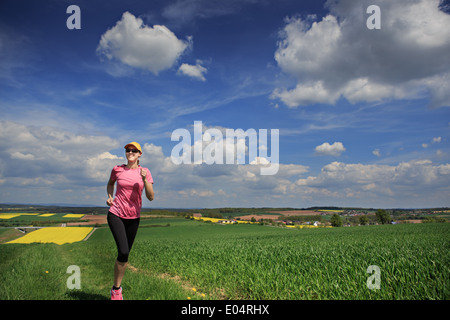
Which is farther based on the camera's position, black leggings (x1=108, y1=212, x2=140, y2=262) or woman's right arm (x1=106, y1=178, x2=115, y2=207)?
woman's right arm (x1=106, y1=178, x2=115, y2=207)

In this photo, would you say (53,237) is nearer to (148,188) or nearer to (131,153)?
(131,153)

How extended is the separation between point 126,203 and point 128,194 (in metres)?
0.16

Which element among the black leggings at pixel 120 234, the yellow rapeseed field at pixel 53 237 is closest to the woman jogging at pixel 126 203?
the black leggings at pixel 120 234

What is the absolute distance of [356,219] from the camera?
92688mm

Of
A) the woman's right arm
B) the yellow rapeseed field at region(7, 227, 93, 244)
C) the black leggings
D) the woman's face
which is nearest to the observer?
the black leggings

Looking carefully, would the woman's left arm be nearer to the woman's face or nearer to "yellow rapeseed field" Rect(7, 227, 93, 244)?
the woman's face

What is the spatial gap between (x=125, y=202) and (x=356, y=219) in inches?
4101

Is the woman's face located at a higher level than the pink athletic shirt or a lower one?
higher

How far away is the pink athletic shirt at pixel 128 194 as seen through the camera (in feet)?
14.8

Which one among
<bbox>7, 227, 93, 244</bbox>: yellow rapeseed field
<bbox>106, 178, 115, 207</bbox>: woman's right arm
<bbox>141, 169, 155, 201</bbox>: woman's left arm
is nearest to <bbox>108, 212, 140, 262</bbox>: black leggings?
<bbox>106, 178, 115, 207</bbox>: woman's right arm

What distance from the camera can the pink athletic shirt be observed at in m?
4.50
